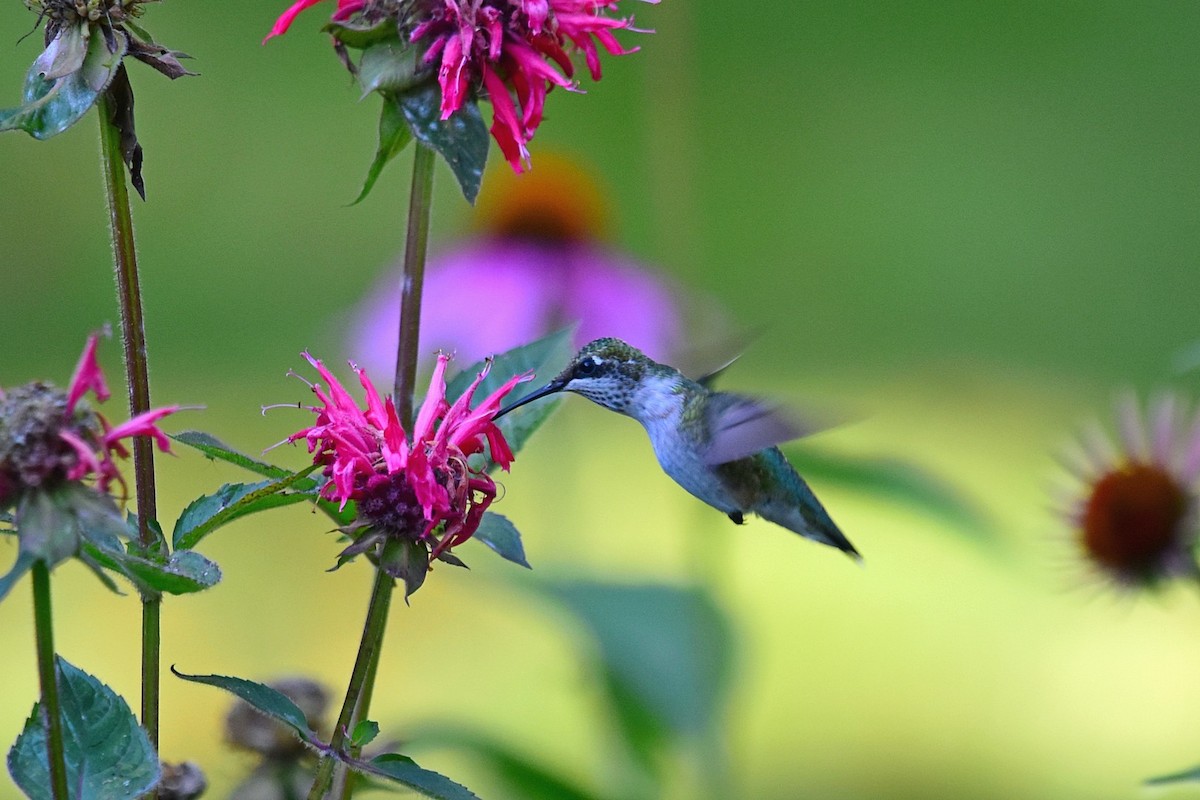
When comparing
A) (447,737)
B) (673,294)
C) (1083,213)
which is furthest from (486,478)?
(1083,213)

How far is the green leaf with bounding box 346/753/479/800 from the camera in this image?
563 millimetres

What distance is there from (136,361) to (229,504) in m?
0.07

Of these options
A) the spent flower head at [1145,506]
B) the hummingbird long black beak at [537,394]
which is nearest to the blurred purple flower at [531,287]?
the spent flower head at [1145,506]

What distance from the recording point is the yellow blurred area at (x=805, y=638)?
230 centimetres

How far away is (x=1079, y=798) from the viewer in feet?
7.20

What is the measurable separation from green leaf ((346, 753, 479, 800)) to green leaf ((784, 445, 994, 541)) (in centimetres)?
73

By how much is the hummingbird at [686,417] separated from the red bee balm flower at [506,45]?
15 centimetres

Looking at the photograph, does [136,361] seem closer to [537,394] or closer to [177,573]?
[177,573]

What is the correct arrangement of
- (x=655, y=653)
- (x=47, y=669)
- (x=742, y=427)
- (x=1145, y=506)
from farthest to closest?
(x=655, y=653) → (x=1145, y=506) → (x=742, y=427) → (x=47, y=669)

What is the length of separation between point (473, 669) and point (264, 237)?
186 cm

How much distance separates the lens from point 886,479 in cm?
129

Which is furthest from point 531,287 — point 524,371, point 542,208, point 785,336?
point 785,336

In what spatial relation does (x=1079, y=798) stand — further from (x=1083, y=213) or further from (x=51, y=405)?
(x=1083, y=213)

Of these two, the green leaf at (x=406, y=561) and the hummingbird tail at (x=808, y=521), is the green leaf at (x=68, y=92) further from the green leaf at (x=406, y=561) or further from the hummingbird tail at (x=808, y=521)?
the hummingbird tail at (x=808, y=521)
